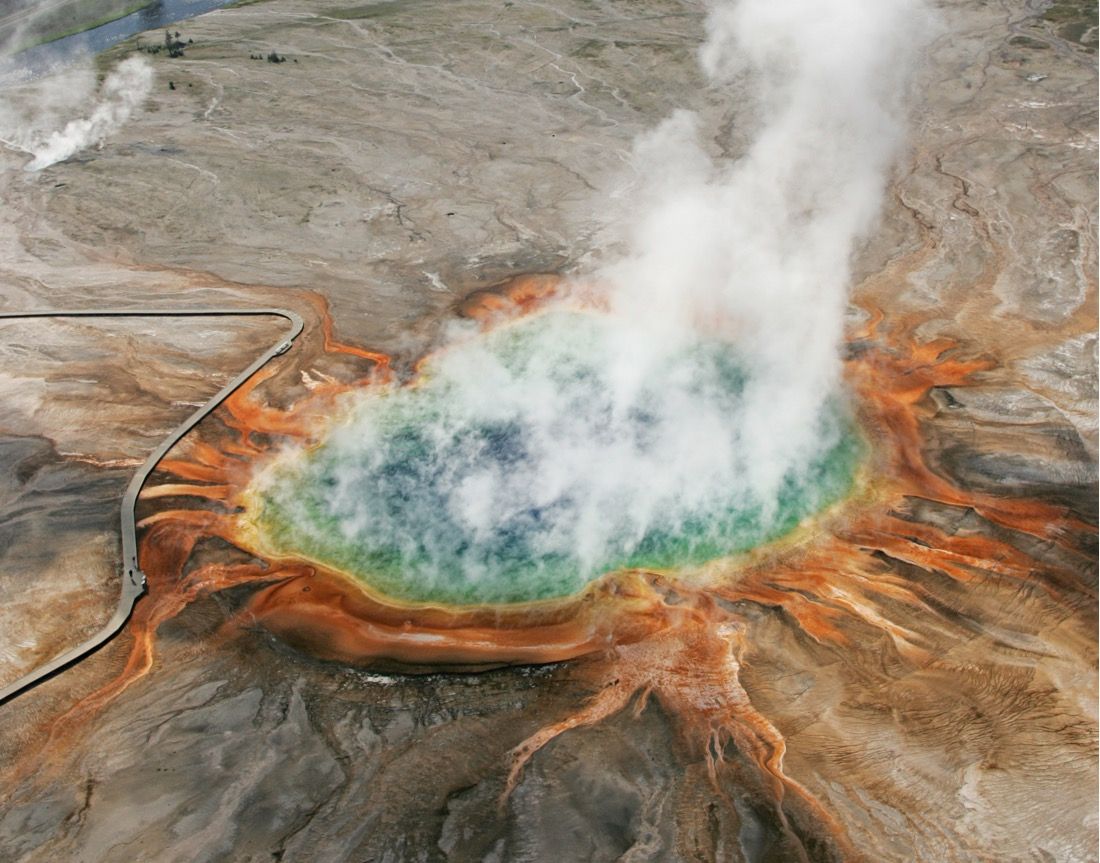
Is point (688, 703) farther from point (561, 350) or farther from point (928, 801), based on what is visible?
point (561, 350)

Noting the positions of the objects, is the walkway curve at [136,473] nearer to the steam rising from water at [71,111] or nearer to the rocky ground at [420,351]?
the rocky ground at [420,351]

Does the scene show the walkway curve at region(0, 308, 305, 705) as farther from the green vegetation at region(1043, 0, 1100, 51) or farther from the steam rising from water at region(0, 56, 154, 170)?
the green vegetation at region(1043, 0, 1100, 51)

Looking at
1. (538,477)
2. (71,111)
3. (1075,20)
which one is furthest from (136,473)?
(1075,20)

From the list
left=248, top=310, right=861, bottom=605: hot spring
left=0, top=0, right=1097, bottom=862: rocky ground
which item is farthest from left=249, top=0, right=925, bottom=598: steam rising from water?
left=0, top=0, right=1097, bottom=862: rocky ground

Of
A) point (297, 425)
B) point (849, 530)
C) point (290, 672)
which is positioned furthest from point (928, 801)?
point (297, 425)

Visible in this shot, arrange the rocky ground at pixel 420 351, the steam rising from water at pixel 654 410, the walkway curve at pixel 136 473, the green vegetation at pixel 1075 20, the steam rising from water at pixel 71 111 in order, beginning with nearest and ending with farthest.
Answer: the rocky ground at pixel 420 351 < the walkway curve at pixel 136 473 < the steam rising from water at pixel 654 410 < the steam rising from water at pixel 71 111 < the green vegetation at pixel 1075 20

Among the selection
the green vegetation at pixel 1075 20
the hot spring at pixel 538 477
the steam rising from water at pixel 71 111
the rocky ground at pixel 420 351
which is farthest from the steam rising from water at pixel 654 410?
the steam rising from water at pixel 71 111
